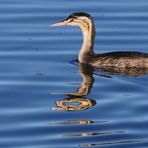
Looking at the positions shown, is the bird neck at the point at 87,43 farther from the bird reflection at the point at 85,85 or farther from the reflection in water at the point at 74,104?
the reflection in water at the point at 74,104

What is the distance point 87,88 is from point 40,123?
254 centimetres

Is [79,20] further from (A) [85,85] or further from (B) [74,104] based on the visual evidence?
(B) [74,104]

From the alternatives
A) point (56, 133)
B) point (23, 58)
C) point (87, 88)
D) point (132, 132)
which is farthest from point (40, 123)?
point (23, 58)

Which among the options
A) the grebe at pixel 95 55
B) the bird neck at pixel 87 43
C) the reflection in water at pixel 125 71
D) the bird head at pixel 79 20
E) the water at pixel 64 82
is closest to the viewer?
the water at pixel 64 82

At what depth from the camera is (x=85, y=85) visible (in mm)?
16047

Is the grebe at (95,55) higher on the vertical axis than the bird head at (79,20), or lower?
lower

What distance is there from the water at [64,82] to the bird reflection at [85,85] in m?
0.02

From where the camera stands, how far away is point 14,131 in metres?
13.0

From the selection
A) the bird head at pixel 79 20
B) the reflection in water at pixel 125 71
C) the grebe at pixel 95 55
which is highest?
the bird head at pixel 79 20

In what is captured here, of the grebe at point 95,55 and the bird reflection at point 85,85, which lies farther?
the grebe at point 95,55

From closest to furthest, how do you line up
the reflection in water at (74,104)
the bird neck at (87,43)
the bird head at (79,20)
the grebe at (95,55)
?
the reflection in water at (74,104) → the grebe at (95,55) → the bird neck at (87,43) → the bird head at (79,20)

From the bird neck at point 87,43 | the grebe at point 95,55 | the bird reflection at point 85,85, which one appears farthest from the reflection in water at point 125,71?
the bird neck at point 87,43

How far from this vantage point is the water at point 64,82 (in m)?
12.9

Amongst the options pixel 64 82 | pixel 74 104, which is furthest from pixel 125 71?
pixel 74 104
